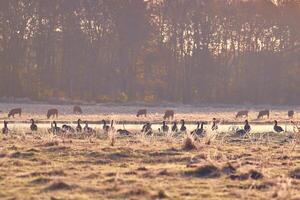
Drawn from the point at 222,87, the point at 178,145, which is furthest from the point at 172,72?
the point at 178,145

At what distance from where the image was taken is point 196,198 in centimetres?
1258

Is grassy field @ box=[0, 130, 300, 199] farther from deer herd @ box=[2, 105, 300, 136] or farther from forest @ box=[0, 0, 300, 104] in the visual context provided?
forest @ box=[0, 0, 300, 104]

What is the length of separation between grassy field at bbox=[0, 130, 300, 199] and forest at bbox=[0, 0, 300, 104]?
44102 millimetres

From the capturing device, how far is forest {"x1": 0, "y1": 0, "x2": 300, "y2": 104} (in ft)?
221

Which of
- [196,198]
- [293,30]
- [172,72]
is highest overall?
[293,30]

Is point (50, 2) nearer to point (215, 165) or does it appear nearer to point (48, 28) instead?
point (48, 28)

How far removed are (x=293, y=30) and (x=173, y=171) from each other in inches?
2382

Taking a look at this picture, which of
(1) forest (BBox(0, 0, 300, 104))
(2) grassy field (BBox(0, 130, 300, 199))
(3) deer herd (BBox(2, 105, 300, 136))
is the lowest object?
(2) grassy field (BBox(0, 130, 300, 199))

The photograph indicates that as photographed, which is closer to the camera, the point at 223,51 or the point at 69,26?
the point at 69,26

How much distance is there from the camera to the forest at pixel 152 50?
221ft

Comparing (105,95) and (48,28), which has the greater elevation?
(48,28)

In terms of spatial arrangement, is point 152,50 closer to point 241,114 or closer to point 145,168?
point 241,114

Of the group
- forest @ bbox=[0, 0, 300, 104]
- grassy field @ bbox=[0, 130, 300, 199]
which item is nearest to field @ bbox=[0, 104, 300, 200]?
grassy field @ bbox=[0, 130, 300, 199]

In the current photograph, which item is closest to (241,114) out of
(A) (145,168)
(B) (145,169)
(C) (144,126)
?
(C) (144,126)
